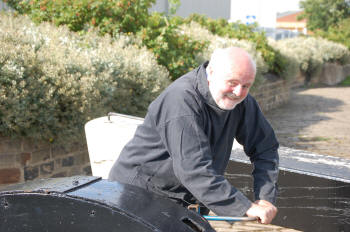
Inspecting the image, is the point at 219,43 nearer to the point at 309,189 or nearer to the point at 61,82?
the point at 61,82

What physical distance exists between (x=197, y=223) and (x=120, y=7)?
569cm

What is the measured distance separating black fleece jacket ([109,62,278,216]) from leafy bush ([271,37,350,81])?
1249cm

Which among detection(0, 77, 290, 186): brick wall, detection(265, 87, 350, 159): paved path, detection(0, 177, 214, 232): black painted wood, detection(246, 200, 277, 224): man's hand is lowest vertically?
detection(265, 87, 350, 159): paved path

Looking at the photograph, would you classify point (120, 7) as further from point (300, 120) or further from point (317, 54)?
point (317, 54)

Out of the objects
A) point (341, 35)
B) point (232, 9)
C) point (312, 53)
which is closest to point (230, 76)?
point (312, 53)

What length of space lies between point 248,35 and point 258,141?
9.76m

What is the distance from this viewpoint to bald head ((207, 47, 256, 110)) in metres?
2.23

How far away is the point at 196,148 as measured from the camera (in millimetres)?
2176

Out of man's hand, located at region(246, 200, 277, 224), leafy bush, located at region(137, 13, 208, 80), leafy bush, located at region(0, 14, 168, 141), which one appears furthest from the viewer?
leafy bush, located at region(137, 13, 208, 80)

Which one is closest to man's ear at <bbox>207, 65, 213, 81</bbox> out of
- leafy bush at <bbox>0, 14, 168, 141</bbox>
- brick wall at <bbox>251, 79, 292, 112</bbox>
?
leafy bush at <bbox>0, 14, 168, 141</bbox>

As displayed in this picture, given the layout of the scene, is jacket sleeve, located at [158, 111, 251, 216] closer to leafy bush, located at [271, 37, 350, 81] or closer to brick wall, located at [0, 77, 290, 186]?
brick wall, located at [0, 77, 290, 186]

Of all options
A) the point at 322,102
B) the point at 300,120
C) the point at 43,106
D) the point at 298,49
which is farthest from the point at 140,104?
the point at 298,49

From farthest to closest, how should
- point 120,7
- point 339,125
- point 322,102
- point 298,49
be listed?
point 298,49 → point 322,102 → point 339,125 → point 120,7

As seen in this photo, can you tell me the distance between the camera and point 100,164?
3.58 meters
